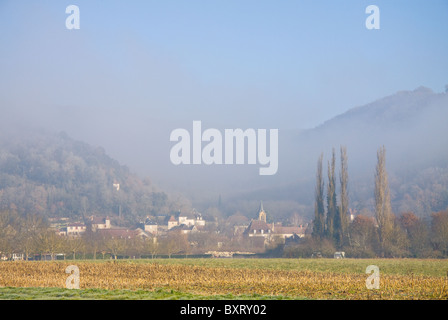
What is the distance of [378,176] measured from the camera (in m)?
84.9

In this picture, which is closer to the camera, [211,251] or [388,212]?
[388,212]

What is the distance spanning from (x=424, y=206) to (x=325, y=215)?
387ft

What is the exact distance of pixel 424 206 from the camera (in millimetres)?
187875

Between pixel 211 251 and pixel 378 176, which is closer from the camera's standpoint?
pixel 378 176

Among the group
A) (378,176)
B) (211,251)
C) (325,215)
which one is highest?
(378,176)
